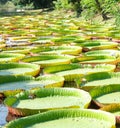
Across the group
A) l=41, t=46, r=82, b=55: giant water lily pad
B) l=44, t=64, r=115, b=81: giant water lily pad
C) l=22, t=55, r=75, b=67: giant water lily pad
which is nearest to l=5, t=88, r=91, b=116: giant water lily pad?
l=44, t=64, r=115, b=81: giant water lily pad

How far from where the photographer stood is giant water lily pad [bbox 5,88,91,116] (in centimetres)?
321

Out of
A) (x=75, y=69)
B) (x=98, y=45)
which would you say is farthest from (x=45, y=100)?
(x=98, y=45)

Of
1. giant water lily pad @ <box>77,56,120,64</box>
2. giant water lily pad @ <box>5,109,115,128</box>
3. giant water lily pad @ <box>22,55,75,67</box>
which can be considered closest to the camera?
giant water lily pad @ <box>5,109,115,128</box>

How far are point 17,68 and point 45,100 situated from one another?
1.70 meters

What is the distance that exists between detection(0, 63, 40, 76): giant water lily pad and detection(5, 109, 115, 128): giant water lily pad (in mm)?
1858

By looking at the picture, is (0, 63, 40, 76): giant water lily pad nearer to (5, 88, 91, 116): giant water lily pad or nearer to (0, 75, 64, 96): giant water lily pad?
(0, 75, 64, 96): giant water lily pad

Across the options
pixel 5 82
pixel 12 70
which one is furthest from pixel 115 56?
pixel 5 82

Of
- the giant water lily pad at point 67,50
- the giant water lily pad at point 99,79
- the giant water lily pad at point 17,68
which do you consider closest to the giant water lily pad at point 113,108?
the giant water lily pad at point 99,79

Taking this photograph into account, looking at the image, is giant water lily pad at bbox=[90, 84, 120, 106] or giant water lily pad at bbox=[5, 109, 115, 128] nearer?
giant water lily pad at bbox=[5, 109, 115, 128]

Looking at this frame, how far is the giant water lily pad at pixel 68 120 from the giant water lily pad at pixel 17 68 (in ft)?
6.09

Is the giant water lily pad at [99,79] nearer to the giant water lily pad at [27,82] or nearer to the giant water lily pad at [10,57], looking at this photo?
the giant water lily pad at [27,82]

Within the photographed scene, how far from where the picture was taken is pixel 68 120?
115 inches

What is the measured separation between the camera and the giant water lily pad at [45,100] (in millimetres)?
3207

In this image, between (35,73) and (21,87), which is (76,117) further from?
(35,73)
